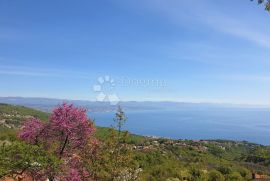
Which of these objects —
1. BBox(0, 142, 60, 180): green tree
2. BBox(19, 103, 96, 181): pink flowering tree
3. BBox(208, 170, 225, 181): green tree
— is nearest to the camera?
BBox(0, 142, 60, 180): green tree

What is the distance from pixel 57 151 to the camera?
52.7 feet

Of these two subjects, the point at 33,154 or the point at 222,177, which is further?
the point at 222,177

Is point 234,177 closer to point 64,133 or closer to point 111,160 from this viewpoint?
point 111,160

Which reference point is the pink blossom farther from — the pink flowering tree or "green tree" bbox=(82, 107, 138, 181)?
"green tree" bbox=(82, 107, 138, 181)

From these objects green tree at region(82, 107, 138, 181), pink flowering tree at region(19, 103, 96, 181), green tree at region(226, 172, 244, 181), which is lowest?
green tree at region(226, 172, 244, 181)

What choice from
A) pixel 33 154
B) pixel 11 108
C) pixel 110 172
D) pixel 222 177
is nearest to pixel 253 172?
pixel 222 177

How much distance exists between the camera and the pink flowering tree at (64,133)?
15.9m

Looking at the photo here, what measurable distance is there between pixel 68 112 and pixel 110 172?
10.0 ft

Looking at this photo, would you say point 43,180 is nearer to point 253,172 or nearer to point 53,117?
point 53,117

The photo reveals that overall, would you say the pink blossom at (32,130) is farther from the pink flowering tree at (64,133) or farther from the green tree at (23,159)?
the green tree at (23,159)

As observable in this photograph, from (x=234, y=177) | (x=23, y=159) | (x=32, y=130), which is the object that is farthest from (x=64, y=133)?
(x=234, y=177)

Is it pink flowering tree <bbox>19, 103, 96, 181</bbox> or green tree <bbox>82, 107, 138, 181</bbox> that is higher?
pink flowering tree <bbox>19, 103, 96, 181</bbox>

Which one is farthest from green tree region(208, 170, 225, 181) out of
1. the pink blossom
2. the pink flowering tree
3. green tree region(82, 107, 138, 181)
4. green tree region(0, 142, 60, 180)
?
green tree region(0, 142, 60, 180)

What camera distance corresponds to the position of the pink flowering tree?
15.9 metres
